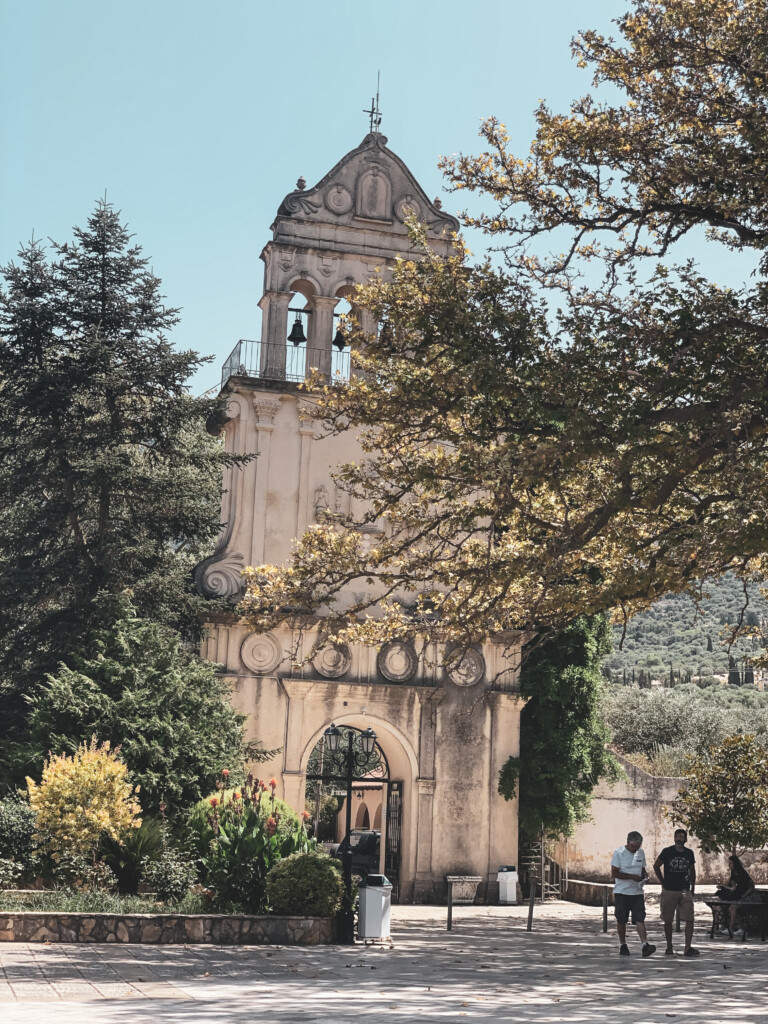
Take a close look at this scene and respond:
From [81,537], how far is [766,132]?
17.1 metres

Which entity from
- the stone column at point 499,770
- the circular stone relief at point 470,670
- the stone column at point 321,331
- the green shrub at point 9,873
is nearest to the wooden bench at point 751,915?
the stone column at point 499,770

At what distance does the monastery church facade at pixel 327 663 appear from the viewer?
25.1m

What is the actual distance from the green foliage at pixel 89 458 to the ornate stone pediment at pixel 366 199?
3.64m

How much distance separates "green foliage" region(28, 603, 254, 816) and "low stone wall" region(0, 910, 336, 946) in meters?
5.17

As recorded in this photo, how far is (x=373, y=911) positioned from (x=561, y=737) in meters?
11.2

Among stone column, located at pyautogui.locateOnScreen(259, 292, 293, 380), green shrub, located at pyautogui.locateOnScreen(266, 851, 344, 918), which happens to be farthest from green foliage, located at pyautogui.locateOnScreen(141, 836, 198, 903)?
stone column, located at pyautogui.locateOnScreen(259, 292, 293, 380)

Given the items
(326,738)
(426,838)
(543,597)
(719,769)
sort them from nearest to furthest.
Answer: (543,597)
(326,738)
(719,769)
(426,838)

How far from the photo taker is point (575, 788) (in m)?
26.6

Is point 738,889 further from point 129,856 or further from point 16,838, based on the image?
point 16,838

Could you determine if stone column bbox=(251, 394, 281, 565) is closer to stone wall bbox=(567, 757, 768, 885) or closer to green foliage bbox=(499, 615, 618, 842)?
green foliage bbox=(499, 615, 618, 842)

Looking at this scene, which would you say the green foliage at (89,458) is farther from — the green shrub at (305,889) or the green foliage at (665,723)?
the green foliage at (665,723)

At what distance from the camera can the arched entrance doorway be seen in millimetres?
23645

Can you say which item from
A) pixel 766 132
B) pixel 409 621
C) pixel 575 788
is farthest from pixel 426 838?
pixel 766 132

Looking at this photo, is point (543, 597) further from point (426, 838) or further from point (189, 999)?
point (426, 838)
